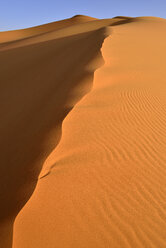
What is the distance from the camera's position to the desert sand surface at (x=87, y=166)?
77.9 inches

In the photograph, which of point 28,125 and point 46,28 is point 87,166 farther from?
point 46,28

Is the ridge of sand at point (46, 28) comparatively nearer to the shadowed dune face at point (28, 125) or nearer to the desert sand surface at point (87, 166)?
the shadowed dune face at point (28, 125)

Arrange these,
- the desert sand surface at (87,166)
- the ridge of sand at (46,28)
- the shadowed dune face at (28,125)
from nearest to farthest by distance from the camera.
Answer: the desert sand surface at (87,166) < the shadowed dune face at (28,125) < the ridge of sand at (46,28)

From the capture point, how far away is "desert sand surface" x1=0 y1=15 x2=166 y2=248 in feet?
6.49

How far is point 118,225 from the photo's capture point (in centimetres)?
204

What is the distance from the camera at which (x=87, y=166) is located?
2.67 meters

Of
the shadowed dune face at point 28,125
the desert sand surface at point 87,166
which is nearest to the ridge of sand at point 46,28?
the shadowed dune face at point 28,125

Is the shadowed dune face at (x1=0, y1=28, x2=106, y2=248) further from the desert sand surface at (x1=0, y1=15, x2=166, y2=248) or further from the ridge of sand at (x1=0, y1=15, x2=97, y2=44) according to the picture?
the ridge of sand at (x1=0, y1=15, x2=97, y2=44)

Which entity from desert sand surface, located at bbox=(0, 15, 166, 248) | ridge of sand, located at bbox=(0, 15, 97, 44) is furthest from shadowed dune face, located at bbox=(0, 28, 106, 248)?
ridge of sand, located at bbox=(0, 15, 97, 44)

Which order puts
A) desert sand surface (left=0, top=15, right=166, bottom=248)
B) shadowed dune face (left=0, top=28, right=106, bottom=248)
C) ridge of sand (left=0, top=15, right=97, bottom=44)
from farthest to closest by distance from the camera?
ridge of sand (left=0, top=15, right=97, bottom=44) < shadowed dune face (left=0, top=28, right=106, bottom=248) < desert sand surface (left=0, top=15, right=166, bottom=248)

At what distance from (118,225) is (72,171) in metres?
0.78

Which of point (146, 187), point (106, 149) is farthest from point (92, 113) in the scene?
point (146, 187)

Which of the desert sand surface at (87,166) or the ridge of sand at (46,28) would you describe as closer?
the desert sand surface at (87,166)

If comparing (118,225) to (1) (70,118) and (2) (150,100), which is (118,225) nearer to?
(1) (70,118)
